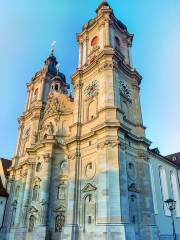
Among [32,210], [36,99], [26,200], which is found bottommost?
[32,210]

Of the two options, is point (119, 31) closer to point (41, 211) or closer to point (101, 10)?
point (101, 10)

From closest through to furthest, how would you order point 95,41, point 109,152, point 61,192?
point 109,152 < point 61,192 < point 95,41

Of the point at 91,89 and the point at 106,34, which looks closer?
the point at 91,89

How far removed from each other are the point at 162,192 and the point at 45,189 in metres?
13.7

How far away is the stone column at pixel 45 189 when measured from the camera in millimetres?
20623

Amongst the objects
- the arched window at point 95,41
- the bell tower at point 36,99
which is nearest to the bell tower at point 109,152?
the arched window at point 95,41

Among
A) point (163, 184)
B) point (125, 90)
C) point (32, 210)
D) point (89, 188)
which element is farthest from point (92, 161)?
point (163, 184)

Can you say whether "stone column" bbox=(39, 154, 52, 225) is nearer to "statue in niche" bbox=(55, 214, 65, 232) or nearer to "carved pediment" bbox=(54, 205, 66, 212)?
"carved pediment" bbox=(54, 205, 66, 212)

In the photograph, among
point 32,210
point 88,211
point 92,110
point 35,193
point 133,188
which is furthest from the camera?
point 35,193

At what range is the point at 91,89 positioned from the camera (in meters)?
24.5

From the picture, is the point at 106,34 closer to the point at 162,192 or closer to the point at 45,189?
the point at 45,189

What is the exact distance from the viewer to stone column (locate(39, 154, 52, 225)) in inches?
812

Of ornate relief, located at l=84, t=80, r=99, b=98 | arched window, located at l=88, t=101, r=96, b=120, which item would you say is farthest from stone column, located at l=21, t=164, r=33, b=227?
ornate relief, located at l=84, t=80, r=99, b=98

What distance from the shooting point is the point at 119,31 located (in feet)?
98.6
